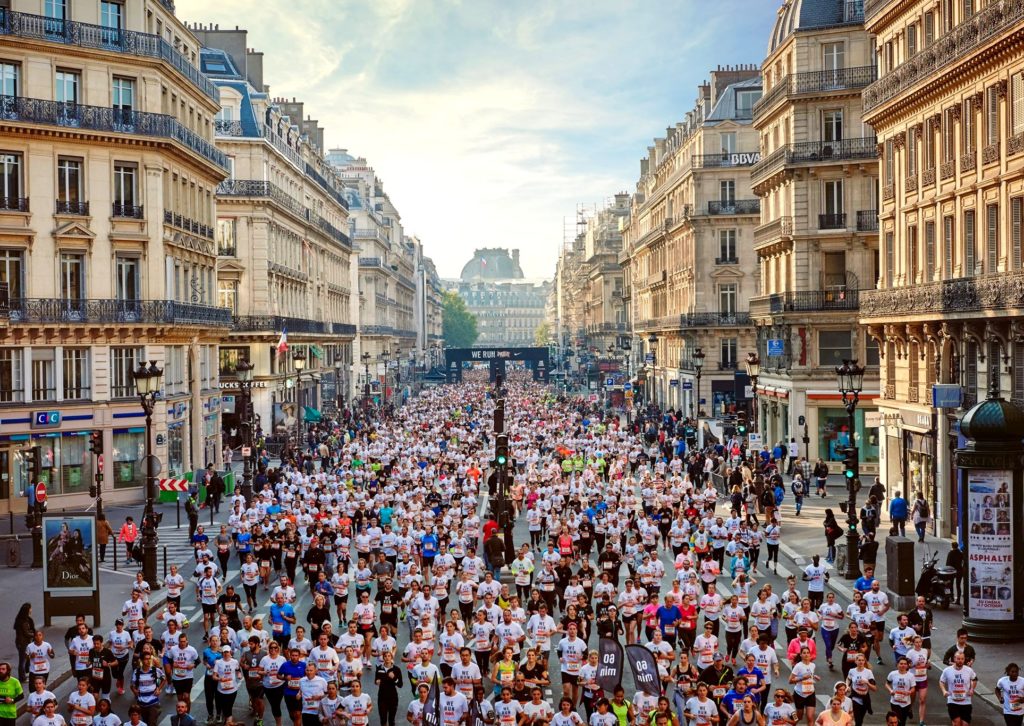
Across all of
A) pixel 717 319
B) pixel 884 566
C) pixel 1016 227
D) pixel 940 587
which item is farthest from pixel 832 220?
pixel 940 587

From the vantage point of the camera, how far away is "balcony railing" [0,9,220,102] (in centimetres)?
3953

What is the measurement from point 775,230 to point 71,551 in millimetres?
36747

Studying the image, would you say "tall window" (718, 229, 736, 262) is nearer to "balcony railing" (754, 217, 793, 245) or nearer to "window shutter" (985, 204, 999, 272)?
"balcony railing" (754, 217, 793, 245)

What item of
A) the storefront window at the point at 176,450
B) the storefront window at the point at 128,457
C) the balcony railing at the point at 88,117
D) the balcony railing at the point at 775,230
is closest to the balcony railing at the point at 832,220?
the balcony railing at the point at 775,230

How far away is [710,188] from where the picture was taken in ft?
241

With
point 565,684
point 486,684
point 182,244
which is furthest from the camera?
point 182,244

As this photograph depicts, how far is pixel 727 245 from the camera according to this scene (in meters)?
72.9

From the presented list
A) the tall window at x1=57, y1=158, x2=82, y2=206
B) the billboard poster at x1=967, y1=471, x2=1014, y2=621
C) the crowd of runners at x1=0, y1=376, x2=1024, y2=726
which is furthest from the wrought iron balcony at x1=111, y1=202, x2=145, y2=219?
the billboard poster at x1=967, y1=471, x2=1014, y2=621

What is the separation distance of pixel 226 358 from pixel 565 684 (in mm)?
Result: 49206

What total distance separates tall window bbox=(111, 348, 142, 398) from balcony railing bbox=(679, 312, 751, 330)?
127ft

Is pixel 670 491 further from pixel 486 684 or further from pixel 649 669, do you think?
pixel 649 669

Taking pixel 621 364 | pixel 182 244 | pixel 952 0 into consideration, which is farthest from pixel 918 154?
pixel 621 364

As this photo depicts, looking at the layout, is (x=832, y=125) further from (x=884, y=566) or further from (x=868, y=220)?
(x=884, y=566)

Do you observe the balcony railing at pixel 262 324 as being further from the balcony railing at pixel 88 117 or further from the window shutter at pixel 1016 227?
the window shutter at pixel 1016 227
